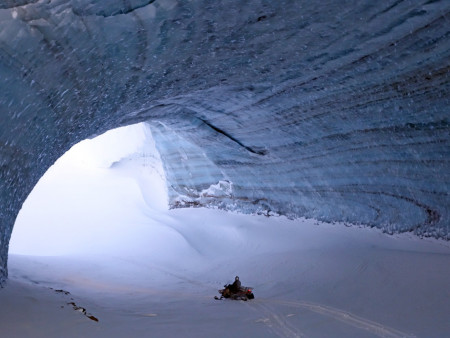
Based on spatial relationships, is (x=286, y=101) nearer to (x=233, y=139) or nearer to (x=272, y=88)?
(x=272, y=88)

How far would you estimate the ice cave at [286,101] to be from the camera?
2.49m

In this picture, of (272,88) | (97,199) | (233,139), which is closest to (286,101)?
(272,88)

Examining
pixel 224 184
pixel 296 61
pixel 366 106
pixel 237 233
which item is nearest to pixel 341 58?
pixel 296 61

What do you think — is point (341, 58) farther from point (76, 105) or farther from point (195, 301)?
point (195, 301)

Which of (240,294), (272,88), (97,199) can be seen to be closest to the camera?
(240,294)

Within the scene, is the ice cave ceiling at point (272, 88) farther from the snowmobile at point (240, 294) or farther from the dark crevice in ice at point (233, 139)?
the snowmobile at point (240, 294)

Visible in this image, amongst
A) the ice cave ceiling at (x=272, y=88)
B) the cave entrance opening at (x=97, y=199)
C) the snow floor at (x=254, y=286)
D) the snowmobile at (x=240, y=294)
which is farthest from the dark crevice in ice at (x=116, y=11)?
the cave entrance opening at (x=97, y=199)

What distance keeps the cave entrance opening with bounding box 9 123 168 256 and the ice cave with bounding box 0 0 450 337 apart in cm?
369

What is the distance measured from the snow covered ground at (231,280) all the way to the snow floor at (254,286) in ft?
0.04

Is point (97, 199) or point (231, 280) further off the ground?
point (97, 199)

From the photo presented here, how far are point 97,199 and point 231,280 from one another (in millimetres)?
8083

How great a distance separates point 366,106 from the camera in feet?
13.4

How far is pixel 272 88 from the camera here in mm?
4480

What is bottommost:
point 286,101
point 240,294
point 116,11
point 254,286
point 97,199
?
point 240,294
